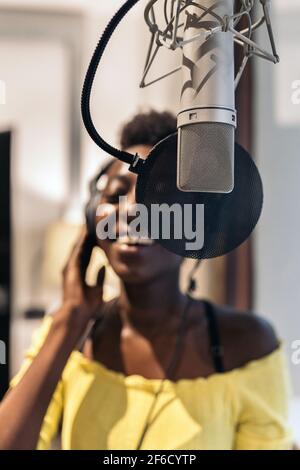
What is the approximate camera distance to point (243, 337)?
0.79 m

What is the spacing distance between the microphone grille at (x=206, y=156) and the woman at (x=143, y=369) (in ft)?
0.49

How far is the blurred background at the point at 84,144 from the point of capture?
0.65 meters

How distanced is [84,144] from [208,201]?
643 millimetres

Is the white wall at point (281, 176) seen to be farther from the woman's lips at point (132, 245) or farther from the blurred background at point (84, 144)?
Result: the woman's lips at point (132, 245)

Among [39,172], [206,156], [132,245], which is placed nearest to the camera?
[206,156]

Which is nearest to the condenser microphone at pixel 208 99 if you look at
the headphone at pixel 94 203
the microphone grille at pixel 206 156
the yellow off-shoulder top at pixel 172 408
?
the microphone grille at pixel 206 156

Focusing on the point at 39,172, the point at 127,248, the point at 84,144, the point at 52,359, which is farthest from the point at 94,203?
the point at 39,172

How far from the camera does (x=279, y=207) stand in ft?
2.27

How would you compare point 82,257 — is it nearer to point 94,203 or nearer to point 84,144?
point 94,203

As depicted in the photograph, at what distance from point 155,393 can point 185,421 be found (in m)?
0.05

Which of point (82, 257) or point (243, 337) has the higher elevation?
point (82, 257)

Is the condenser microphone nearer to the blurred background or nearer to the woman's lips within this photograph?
the blurred background

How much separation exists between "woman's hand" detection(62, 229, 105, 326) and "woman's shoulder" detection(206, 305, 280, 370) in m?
0.18

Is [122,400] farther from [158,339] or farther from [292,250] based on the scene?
[292,250]
